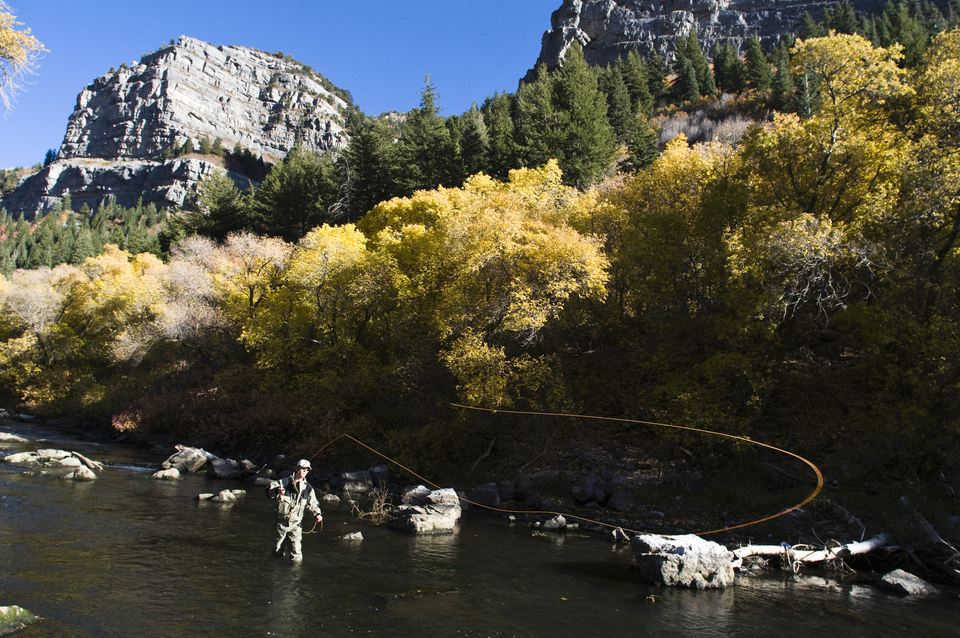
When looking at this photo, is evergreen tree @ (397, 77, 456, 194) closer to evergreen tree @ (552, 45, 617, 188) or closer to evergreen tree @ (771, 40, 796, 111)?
evergreen tree @ (552, 45, 617, 188)

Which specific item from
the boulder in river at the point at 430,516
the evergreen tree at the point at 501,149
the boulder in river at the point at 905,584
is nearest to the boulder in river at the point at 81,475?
the boulder in river at the point at 430,516

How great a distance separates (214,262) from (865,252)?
143ft

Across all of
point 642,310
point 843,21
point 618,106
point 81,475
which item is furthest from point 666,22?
point 81,475

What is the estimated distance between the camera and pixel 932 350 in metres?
16.6

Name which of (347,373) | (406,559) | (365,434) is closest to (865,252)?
(406,559)

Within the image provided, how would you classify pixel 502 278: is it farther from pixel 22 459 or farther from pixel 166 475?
pixel 22 459

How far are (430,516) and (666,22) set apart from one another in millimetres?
147091

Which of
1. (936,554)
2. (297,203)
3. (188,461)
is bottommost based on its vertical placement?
(188,461)

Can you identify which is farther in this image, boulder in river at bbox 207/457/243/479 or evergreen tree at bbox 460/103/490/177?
evergreen tree at bbox 460/103/490/177

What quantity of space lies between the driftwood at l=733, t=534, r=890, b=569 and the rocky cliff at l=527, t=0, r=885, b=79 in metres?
118

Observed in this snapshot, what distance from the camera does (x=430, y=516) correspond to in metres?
17.4

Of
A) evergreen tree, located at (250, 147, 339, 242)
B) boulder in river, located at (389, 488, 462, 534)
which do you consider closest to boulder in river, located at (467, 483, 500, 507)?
boulder in river, located at (389, 488, 462, 534)

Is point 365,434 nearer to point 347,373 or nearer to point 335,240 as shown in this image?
point 347,373

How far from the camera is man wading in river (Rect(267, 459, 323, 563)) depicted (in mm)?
12633
